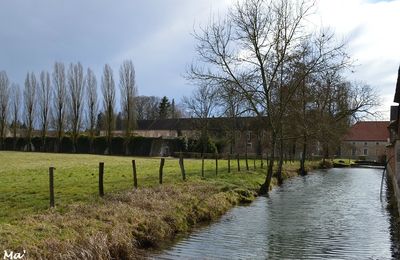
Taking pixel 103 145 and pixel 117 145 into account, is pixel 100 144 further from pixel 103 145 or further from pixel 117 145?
pixel 117 145

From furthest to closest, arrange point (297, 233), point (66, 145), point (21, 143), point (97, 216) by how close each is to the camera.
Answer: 1. point (21, 143)
2. point (66, 145)
3. point (297, 233)
4. point (97, 216)

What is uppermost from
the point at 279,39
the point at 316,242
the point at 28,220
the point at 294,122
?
the point at 279,39

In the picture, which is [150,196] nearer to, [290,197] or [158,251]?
[158,251]

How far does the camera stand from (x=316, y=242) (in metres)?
12.1

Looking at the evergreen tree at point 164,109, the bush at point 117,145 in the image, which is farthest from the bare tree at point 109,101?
the evergreen tree at point 164,109

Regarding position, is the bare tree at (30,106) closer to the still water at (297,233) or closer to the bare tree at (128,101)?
the bare tree at (128,101)

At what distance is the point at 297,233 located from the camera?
43.5ft

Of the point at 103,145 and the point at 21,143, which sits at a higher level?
the point at 21,143

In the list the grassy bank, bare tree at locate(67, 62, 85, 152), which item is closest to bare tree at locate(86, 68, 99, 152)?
bare tree at locate(67, 62, 85, 152)

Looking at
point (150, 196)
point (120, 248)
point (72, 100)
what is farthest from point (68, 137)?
point (120, 248)

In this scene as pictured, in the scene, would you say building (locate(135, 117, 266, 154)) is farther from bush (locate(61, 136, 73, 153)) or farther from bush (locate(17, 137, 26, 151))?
bush (locate(17, 137, 26, 151))

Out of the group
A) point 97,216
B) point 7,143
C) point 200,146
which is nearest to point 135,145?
point 200,146

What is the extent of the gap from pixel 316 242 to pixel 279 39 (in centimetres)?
1459

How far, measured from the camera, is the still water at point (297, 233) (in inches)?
424
